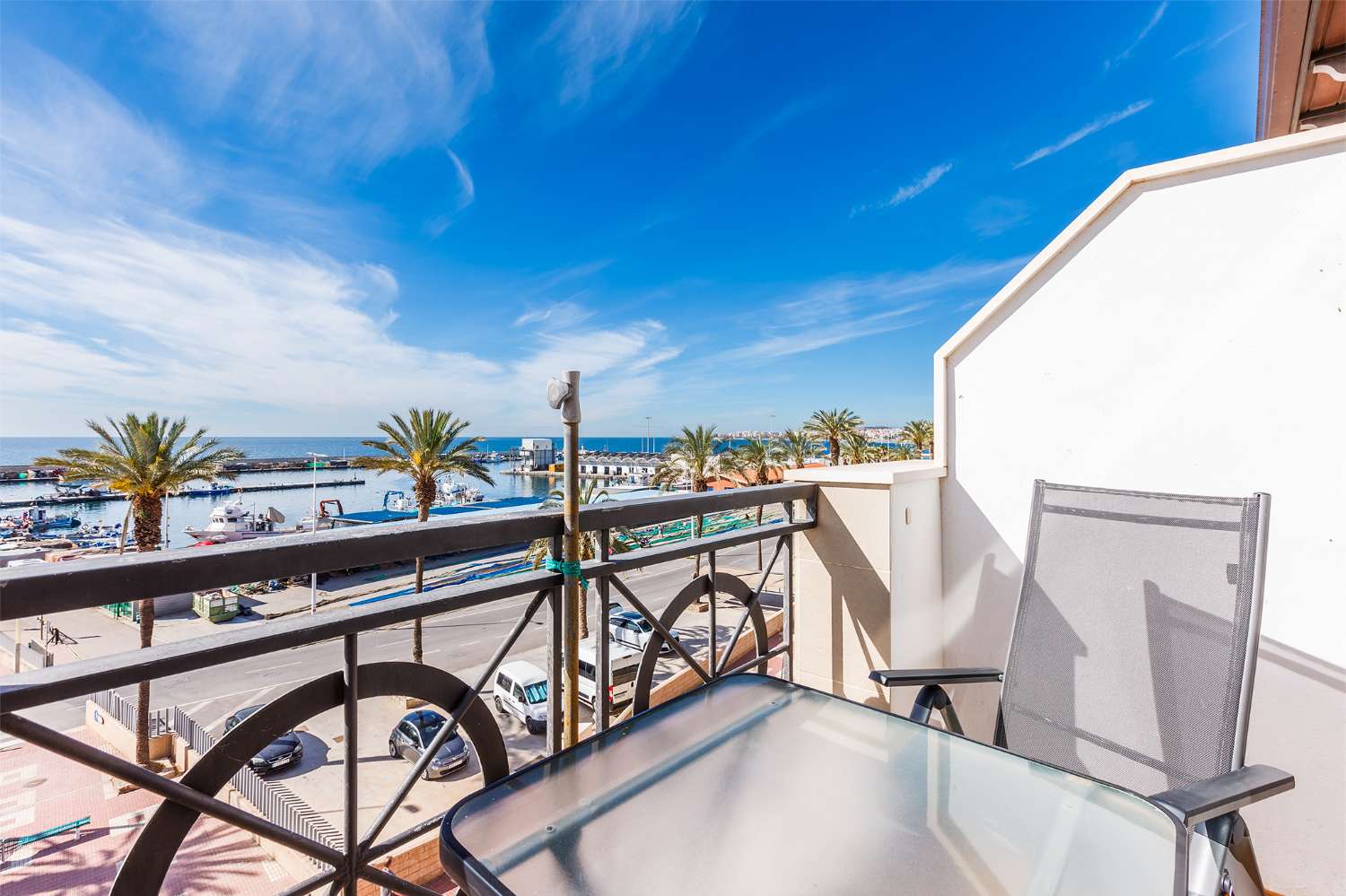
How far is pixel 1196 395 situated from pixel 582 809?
2.45 metres

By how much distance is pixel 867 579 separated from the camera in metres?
2.32

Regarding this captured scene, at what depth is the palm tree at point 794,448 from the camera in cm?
2211

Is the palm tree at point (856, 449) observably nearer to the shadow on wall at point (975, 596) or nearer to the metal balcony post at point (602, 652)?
the shadow on wall at point (975, 596)

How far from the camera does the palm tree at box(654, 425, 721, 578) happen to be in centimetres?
1938

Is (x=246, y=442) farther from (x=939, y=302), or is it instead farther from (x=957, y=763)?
(x=957, y=763)

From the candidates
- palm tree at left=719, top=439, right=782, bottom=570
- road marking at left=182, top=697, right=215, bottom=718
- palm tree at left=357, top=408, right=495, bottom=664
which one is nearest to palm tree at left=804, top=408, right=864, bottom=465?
palm tree at left=719, top=439, right=782, bottom=570

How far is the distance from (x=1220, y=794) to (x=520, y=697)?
24.0 feet

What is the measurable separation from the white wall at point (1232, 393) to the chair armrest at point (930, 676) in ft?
3.35

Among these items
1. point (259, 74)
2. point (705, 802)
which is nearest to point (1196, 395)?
point (705, 802)

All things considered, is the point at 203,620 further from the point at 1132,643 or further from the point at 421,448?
the point at 1132,643

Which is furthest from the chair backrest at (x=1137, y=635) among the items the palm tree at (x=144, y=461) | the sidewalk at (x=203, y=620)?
the palm tree at (x=144, y=461)

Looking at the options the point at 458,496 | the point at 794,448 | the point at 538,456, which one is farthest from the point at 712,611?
the point at 538,456

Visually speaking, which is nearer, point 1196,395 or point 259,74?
point 1196,395

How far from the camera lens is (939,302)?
22031mm
